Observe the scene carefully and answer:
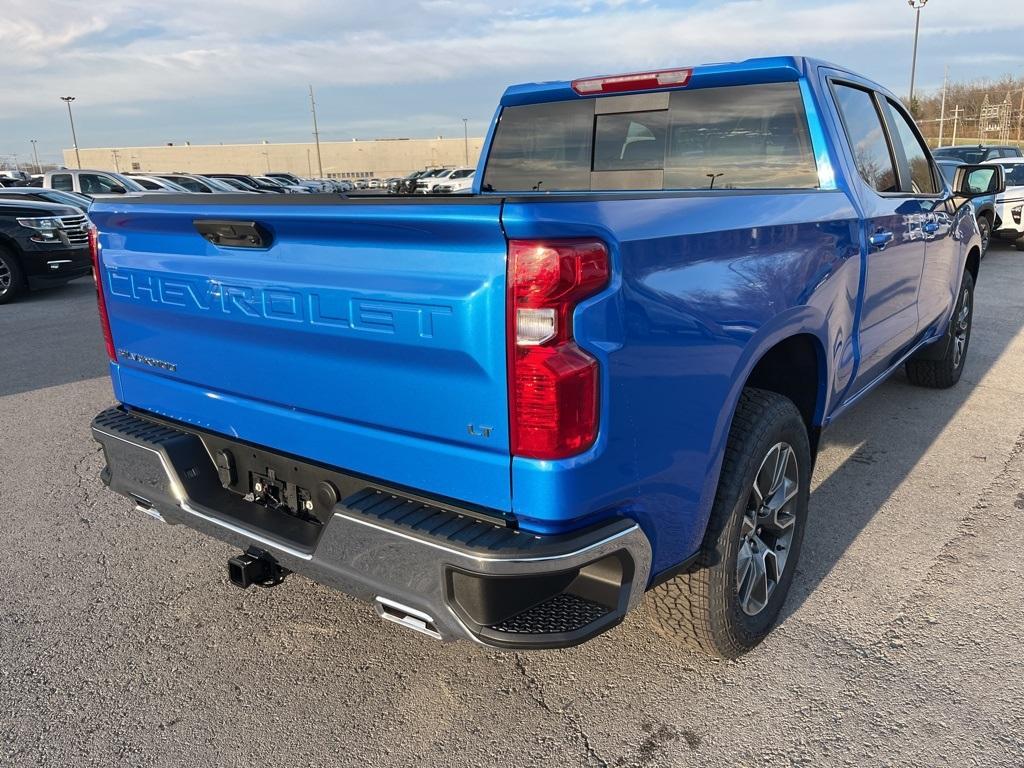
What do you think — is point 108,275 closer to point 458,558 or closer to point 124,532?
point 124,532

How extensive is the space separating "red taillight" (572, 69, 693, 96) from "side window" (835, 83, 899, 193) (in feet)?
2.34

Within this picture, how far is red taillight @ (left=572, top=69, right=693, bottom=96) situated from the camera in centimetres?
367

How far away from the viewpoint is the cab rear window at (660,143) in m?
3.49

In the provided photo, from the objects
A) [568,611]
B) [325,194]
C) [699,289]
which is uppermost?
[325,194]

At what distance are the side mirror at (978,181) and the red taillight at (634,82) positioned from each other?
238 cm

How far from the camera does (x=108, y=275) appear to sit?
2.85 m

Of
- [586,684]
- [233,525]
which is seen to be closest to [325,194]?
[233,525]

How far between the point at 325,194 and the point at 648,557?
1335mm

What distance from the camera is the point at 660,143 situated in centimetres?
380

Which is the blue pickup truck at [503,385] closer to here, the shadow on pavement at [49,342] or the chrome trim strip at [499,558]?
the chrome trim strip at [499,558]

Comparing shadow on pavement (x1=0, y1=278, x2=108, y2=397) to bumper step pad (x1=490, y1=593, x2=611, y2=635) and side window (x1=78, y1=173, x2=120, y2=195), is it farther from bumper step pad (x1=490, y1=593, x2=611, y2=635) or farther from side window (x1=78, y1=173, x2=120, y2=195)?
side window (x1=78, y1=173, x2=120, y2=195)

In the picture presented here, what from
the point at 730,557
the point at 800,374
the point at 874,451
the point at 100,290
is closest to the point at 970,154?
the point at 874,451

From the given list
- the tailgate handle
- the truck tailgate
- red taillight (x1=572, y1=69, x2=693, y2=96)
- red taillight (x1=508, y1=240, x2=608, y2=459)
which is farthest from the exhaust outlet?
red taillight (x1=572, y1=69, x2=693, y2=96)

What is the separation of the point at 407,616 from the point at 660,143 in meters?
2.64
